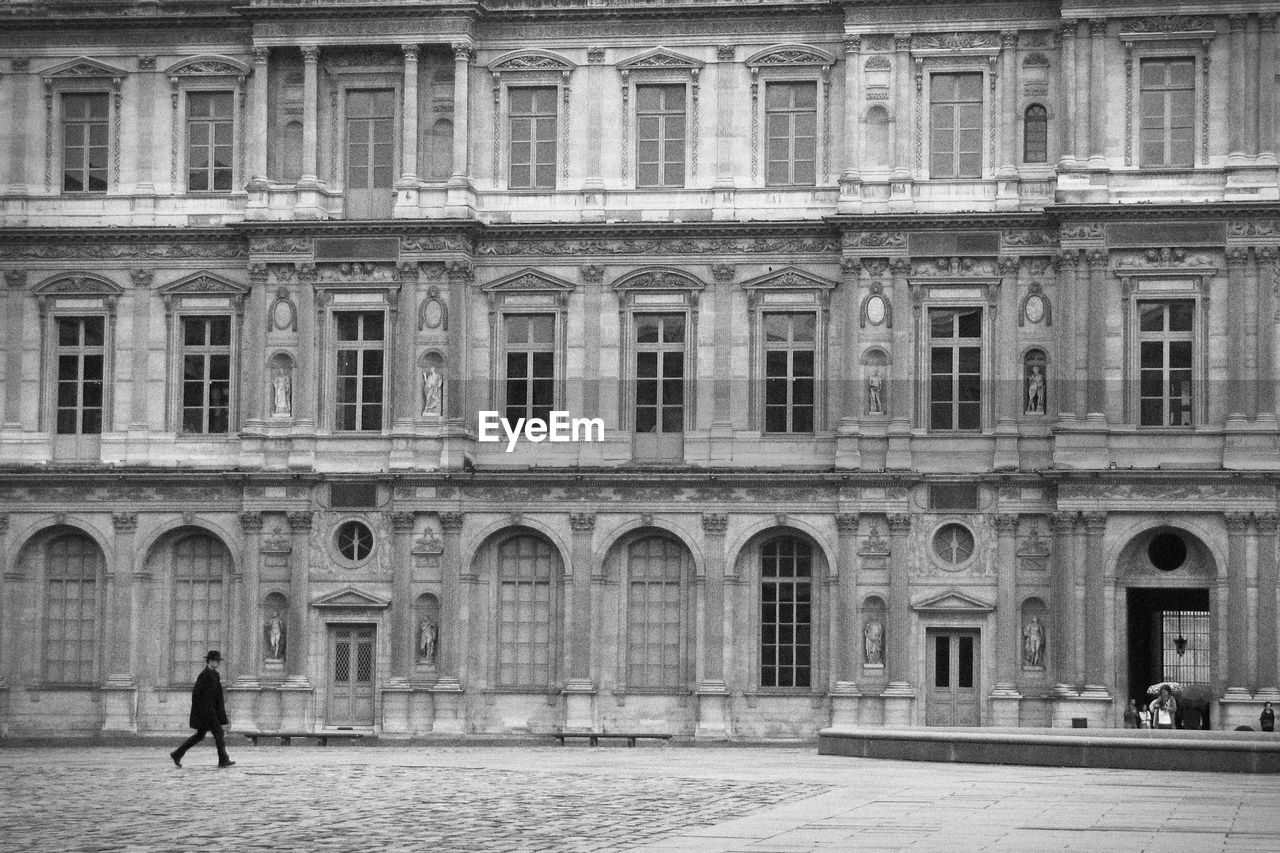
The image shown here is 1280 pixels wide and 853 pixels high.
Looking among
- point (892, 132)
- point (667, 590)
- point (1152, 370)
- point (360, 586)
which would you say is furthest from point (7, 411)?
point (1152, 370)

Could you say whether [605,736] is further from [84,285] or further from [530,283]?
[84,285]

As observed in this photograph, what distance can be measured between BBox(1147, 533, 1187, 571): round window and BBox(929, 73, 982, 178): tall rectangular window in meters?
8.72

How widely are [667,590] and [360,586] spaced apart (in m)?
6.70

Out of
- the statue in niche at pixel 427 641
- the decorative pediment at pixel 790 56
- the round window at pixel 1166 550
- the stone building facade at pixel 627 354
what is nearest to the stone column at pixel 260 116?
the stone building facade at pixel 627 354

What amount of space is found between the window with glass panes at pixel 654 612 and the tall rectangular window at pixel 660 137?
26.3 feet

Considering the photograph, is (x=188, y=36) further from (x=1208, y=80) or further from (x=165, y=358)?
(x=1208, y=80)

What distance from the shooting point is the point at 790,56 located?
51562mm

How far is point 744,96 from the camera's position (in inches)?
2037

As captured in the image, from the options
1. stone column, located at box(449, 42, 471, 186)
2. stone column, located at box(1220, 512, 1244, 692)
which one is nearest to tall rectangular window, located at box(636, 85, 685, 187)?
stone column, located at box(449, 42, 471, 186)

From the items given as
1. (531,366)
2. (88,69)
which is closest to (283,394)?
(531,366)

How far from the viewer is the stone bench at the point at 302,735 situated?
48.0 metres

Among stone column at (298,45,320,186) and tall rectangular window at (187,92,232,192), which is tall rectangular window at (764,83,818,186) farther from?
tall rectangular window at (187,92,232,192)

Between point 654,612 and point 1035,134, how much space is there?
43.3 feet

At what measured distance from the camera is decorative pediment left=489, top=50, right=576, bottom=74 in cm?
5216
